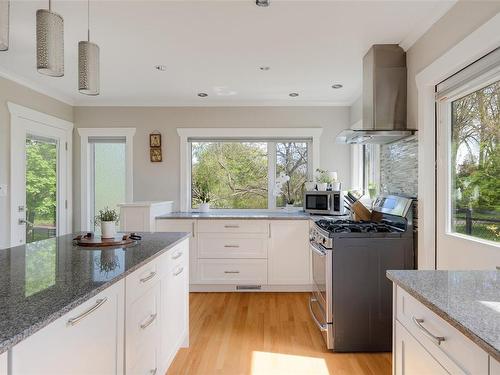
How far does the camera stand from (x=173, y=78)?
3.69m

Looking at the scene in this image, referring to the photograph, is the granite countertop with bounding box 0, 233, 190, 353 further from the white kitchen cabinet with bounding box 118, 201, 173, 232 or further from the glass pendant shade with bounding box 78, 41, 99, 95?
the white kitchen cabinet with bounding box 118, 201, 173, 232

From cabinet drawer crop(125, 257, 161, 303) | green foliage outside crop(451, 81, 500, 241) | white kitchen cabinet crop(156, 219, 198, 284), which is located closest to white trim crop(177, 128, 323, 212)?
white kitchen cabinet crop(156, 219, 198, 284)

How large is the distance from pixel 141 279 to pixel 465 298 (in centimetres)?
129

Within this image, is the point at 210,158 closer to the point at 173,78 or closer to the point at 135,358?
the point at 173,78

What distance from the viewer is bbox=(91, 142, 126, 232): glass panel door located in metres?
4.74

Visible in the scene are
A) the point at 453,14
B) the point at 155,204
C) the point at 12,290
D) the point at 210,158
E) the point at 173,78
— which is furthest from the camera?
the point at 210,158

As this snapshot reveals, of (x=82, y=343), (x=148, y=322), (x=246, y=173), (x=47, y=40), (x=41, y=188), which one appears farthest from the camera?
(x=246, y=173)

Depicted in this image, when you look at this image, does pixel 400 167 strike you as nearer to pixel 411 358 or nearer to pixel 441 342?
pixel 411 358

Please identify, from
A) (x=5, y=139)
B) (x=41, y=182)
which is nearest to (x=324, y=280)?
(x=5, y=139)

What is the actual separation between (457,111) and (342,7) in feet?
3.20

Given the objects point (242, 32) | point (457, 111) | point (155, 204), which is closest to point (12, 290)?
point (242, 32)

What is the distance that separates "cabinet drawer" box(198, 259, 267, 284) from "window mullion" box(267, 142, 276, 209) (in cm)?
92

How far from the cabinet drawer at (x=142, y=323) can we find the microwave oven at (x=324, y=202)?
2.62 m

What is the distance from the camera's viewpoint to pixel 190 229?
4109 millimetres
